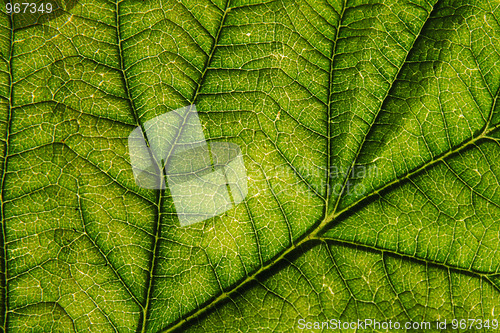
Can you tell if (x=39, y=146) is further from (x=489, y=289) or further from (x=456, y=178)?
(x=489, y=289)

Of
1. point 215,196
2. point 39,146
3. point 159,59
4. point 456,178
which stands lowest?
point 39,146

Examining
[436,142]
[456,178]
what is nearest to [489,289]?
[456,178]

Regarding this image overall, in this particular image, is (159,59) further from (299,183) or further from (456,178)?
(456,178)

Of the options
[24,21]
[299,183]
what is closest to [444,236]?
[299,183]

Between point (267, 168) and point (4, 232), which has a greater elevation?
point (267, 168)

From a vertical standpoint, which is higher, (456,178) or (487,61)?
(487,61)

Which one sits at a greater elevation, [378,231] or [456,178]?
[456,178]
